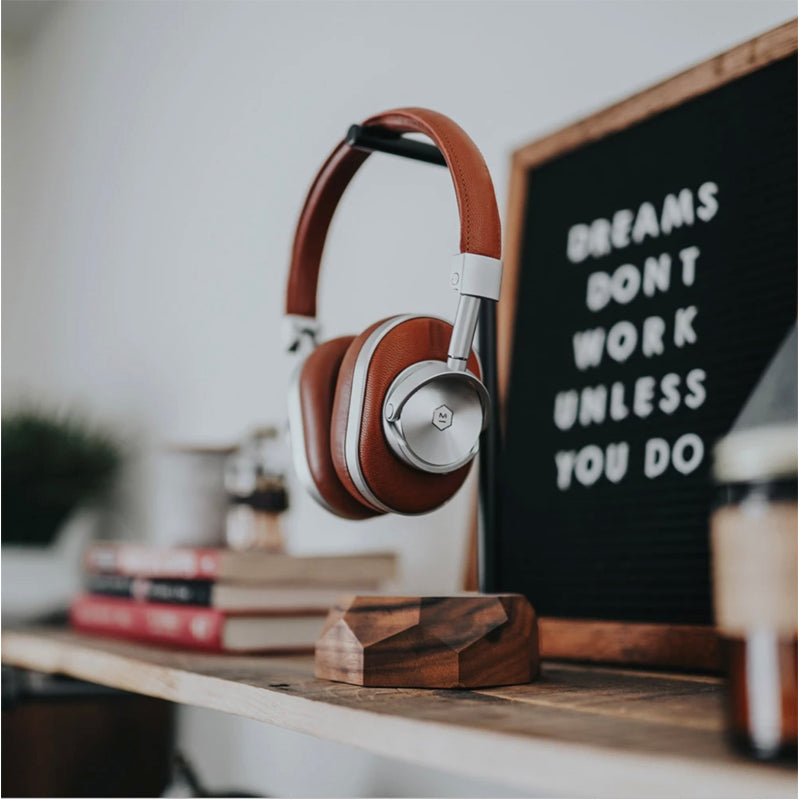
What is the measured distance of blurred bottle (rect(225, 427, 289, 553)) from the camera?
1058 mm

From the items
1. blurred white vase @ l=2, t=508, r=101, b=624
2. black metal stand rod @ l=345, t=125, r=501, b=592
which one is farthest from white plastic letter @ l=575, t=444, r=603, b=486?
blurred white vase @ l=2, t=508, r=101, b=624

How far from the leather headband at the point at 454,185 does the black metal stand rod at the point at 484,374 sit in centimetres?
1

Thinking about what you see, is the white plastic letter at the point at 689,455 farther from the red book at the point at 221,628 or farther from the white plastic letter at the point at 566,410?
the red book at the point at 221,628

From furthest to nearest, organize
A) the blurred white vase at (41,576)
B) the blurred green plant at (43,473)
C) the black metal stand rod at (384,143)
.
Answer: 1. the blurred green plant at (43,473)
2. the blurred white vase at (41,576)
3. the black metal stand rod at (384,143)

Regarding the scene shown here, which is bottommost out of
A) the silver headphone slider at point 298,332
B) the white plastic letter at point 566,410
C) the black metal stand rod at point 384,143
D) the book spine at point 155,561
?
the book spine at point 155,561

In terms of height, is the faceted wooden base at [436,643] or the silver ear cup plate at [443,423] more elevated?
the silver ear cup plate at [443,423]

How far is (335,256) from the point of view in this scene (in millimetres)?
1210

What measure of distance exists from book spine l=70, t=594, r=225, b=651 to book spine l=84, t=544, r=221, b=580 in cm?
3

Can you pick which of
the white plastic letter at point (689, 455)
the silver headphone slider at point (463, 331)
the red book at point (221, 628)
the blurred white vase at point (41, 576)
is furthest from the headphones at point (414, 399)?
the blurred white vase at point (41, 576)

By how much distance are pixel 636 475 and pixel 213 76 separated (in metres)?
1.10

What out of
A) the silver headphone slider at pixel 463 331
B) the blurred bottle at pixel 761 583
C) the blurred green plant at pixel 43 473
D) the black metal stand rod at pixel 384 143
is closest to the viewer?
the blurred bottle at pixel 761 583

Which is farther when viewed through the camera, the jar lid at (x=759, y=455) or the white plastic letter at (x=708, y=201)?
the white plastic letter at (x=708, y=201)

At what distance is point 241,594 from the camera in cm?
90

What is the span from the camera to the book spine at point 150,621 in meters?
0.89
